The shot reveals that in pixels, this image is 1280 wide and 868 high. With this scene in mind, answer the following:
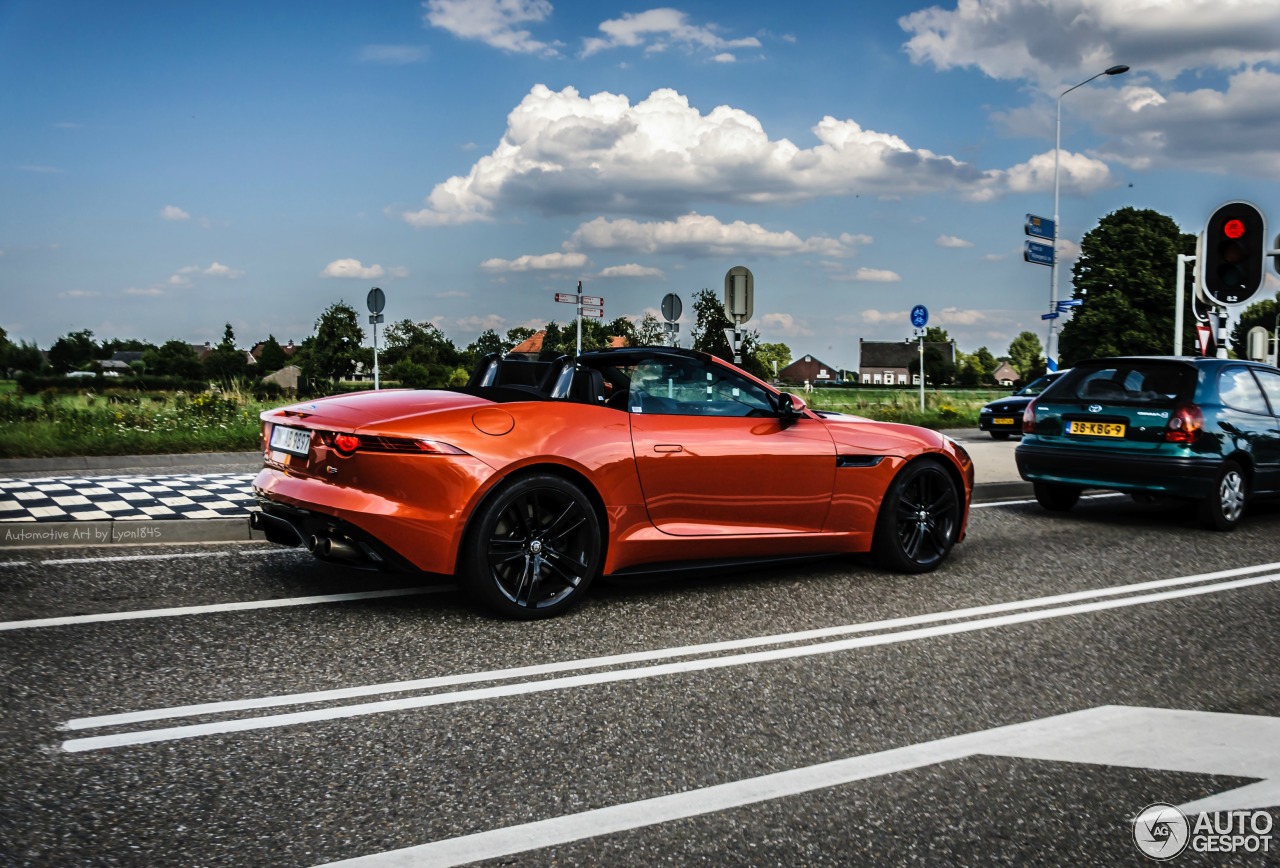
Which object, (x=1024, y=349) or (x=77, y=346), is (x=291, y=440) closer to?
(x=77, y=346)

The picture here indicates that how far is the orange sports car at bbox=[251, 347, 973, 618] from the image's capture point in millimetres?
5145

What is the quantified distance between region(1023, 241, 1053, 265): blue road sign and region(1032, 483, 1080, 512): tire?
26.2 m

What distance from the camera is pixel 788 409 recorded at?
6336 millimetres

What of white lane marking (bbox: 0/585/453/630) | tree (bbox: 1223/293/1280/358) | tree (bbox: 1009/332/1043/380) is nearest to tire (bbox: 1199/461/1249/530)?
white lane marking (bbox: 0/585/453/630)

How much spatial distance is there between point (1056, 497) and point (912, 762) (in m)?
7.41

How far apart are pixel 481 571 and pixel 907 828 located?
2665mm

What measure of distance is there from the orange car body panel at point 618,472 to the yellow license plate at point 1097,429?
3.37 m

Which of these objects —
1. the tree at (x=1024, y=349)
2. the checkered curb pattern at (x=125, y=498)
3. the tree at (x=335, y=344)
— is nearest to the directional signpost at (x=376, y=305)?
the checkered curb pattern at (x=125, y=498)

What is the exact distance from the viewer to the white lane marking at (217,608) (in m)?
5.14

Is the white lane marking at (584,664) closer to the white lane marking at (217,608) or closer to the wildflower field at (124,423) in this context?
the white lane marking at (217,608)

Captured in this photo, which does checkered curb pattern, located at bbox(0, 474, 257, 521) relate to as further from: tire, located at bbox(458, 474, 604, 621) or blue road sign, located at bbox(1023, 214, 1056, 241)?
blue road sign, located at bbox(1023, 214, 1056, 241)

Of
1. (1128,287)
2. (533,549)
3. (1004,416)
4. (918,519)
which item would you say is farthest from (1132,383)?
(1128,287)

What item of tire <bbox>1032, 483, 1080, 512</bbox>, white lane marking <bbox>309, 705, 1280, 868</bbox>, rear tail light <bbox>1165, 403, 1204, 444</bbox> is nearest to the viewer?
white lane marking <bbox>309, 705, 1280, 868</bbox>

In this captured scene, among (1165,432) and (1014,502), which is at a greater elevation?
(1165,432)
